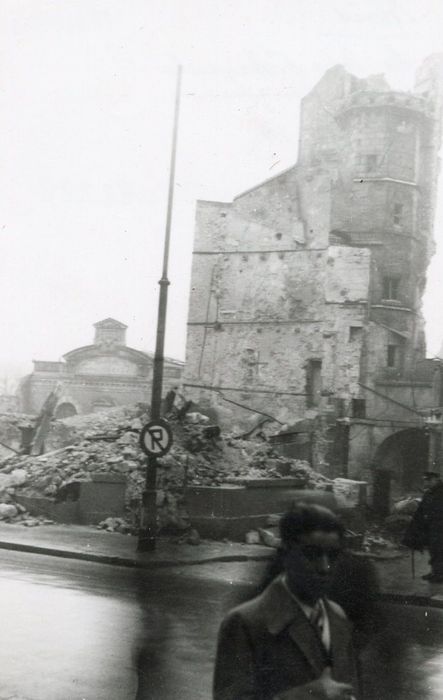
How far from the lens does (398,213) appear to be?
142ft

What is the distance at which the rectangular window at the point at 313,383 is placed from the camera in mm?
38406

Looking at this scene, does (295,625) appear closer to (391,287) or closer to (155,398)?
(155,398)

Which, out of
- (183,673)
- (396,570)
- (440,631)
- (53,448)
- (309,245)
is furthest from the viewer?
(309,245)

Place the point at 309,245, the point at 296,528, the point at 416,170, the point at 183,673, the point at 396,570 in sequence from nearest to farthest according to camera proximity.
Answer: the point at 296,528 < the point at 183,673 < the point at 396,570 < the point at 309,245 < the point at 416,170

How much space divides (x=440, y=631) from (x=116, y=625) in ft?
12.4

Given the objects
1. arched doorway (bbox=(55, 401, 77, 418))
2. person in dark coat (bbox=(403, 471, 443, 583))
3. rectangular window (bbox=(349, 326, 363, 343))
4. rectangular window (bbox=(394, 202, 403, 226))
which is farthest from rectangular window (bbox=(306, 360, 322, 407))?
person in dark coat (bbox=(403, 471, 443, 583))

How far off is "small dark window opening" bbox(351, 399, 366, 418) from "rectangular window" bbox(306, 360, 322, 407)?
9.33 feet

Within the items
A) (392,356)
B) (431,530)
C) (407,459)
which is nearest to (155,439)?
(431,530)

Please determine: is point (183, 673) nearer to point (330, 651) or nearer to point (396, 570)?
point (330, 651)

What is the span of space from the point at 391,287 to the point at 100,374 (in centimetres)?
1706

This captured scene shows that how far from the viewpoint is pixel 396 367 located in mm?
39844

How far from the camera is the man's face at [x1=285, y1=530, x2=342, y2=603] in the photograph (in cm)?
282

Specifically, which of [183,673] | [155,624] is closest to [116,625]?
[155,624]

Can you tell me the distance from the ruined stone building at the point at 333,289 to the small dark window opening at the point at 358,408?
0.10 meters
